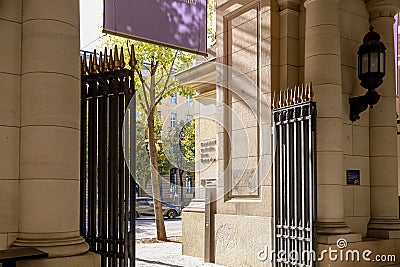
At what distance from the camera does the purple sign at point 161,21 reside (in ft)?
27.7

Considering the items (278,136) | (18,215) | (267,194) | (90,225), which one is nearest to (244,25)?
(278,136)

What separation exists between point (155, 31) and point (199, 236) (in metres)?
5.24

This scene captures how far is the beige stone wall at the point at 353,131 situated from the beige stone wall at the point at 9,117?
5.85 metres

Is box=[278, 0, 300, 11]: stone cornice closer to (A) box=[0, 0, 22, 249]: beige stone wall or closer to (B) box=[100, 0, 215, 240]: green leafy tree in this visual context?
(A) box=[0, 0, 22, 249]: beige stone wall

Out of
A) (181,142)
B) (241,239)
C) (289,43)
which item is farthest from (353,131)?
(181,142)

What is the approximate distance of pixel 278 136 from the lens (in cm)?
885

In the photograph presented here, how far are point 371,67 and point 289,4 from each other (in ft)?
6.67

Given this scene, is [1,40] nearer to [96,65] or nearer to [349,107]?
[96,65]

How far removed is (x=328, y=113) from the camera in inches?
320

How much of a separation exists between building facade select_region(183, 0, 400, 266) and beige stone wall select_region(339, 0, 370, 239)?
0.02 meters

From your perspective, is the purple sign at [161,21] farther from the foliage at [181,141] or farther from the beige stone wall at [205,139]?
the foliage at [181,141]

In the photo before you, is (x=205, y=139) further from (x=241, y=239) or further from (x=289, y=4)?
(x=289, y=4)

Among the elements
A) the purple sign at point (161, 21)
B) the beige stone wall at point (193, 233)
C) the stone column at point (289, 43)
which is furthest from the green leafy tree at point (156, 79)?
the stone column at point (289, 43)

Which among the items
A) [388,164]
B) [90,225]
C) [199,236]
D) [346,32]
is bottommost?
[199,236]
